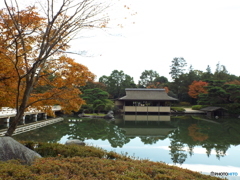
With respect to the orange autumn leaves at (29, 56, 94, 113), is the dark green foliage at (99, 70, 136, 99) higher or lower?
higher

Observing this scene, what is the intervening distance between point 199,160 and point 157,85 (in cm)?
3499

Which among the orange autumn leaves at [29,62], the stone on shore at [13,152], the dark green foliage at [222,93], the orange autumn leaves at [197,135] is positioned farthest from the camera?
the dark green foliage at [222,93]

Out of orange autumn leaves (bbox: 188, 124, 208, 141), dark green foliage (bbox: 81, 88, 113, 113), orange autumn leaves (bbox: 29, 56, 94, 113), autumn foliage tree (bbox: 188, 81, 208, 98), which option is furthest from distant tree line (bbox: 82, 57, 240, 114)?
orange autumn leaves (bbox: 29, 56, 94, 113)

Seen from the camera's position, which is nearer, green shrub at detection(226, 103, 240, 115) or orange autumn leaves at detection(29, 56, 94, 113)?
orange autumn leaves at detection(29, 56, 94, 113)

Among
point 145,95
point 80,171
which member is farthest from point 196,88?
point 80,171

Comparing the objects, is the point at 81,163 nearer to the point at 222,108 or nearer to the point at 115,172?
the point at 115,172

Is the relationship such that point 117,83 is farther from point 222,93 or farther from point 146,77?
point 222,93

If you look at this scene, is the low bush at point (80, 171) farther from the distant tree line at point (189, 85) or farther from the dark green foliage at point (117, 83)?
the dark green foliage at point (117, 83)

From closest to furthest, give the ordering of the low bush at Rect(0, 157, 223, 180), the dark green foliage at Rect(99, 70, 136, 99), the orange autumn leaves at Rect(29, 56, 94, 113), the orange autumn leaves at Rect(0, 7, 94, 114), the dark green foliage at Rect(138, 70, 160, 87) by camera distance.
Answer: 1. the low bush at Rect(0, 157, 223, 180)
2. the orange autumn leaves at Rect(0, 7, 94, 114)
3. the orange autumn leaves at Rect(29, 56, 94, 113)
4. the dark green foliage at Rect(99, 70, 136, 99)
5. the dark green foliage at Rect(138, 70, 160, 87)

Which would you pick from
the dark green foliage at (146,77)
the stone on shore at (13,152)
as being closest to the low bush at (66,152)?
the stone on shore at (13,152)

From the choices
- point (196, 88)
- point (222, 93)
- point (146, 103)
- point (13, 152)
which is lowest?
point (13, 152)

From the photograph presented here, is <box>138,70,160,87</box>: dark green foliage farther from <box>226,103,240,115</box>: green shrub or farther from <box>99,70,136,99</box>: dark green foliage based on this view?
<box>226,103,240,115</box>: green shrub

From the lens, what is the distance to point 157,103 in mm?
27250

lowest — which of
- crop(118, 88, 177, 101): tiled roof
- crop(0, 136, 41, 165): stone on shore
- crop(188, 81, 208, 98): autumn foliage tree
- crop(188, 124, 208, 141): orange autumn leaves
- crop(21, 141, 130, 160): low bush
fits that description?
crop(188, 124, 208, 141): orange autumn leaves
